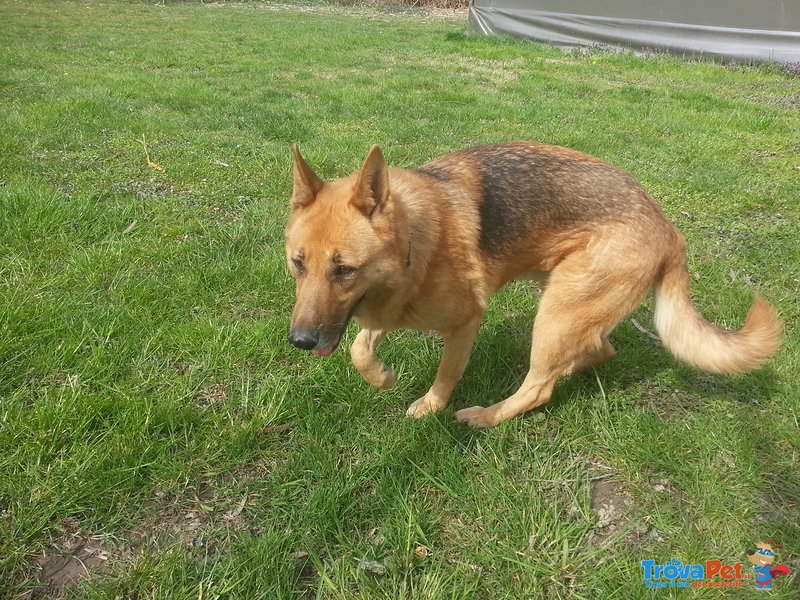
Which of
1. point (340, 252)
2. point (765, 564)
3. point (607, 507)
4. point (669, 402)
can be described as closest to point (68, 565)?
point (340, 252)

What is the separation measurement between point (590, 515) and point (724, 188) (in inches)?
198

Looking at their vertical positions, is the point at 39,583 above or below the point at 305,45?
below

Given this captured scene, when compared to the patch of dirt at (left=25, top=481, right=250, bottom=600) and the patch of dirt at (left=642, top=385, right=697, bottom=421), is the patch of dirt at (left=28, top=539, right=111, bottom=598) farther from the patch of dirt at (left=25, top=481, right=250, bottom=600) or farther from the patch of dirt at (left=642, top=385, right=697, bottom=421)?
the patch of dirt at (left=642, top=385, right=697, bottom=421)

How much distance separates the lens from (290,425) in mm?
2822

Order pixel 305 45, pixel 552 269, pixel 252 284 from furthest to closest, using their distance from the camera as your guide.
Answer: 1. pixel 305 45
2. pixel 252 284
3. pixel 552 269

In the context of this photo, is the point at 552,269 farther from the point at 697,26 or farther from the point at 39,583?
the point at 697,26

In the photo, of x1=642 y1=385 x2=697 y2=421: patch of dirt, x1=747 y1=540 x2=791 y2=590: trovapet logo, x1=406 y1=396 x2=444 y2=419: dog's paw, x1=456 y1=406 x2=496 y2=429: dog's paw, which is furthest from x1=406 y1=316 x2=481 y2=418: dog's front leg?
x1=747 y1=540 x2=791 y2=590: trovapet logo

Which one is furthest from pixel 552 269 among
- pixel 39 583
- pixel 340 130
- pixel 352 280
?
pixel 340 130

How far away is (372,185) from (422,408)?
4.38 ft

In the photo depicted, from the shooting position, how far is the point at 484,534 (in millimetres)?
2324

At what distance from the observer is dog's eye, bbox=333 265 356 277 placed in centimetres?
246

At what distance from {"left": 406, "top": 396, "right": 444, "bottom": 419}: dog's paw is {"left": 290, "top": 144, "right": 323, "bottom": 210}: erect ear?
4.36 ft

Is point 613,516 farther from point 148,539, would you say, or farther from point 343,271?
point 148,539

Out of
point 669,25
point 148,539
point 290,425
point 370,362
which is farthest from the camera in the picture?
point 669,25
